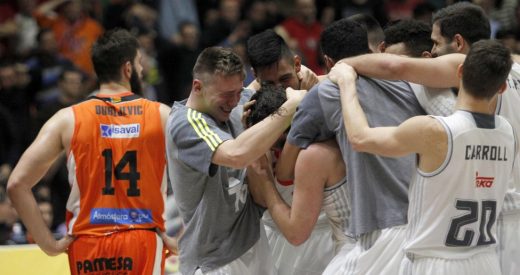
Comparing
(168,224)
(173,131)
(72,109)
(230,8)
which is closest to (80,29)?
(230,8)

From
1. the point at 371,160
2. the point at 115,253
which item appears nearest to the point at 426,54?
the point at 371,160

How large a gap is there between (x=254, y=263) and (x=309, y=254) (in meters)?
0.52

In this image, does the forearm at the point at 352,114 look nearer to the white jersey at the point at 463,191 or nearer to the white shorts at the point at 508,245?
the white jersey at the point at 463,191

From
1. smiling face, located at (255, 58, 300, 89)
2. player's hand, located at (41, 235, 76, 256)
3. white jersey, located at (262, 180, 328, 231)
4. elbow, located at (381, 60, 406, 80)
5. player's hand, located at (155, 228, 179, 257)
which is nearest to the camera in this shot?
elbow, located at (381, 60, 406, 80)

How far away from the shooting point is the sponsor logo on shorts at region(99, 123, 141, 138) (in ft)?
22.2

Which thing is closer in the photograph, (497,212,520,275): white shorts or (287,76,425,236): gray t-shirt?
(287,76,425,236): gray t-shirt

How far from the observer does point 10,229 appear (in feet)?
32.8

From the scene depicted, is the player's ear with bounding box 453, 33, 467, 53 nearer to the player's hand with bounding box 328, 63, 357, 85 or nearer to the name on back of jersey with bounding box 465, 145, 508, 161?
the player's hand with bounding box 328, 63, 357, 85

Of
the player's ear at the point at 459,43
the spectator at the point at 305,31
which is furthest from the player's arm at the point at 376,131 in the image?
the spectator at the point at 305,31

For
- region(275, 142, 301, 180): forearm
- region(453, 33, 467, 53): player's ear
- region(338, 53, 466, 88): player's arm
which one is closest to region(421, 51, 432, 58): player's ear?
region(453, 33, 467, 53): player's ear

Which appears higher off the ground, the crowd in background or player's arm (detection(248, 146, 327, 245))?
player's arm (detection(248, 146, 327, 245))

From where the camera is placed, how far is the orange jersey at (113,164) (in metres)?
6.75

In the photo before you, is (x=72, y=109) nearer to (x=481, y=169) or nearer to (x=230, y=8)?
(x=481, y=169)

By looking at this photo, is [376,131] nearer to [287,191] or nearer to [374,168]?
[374,168]
